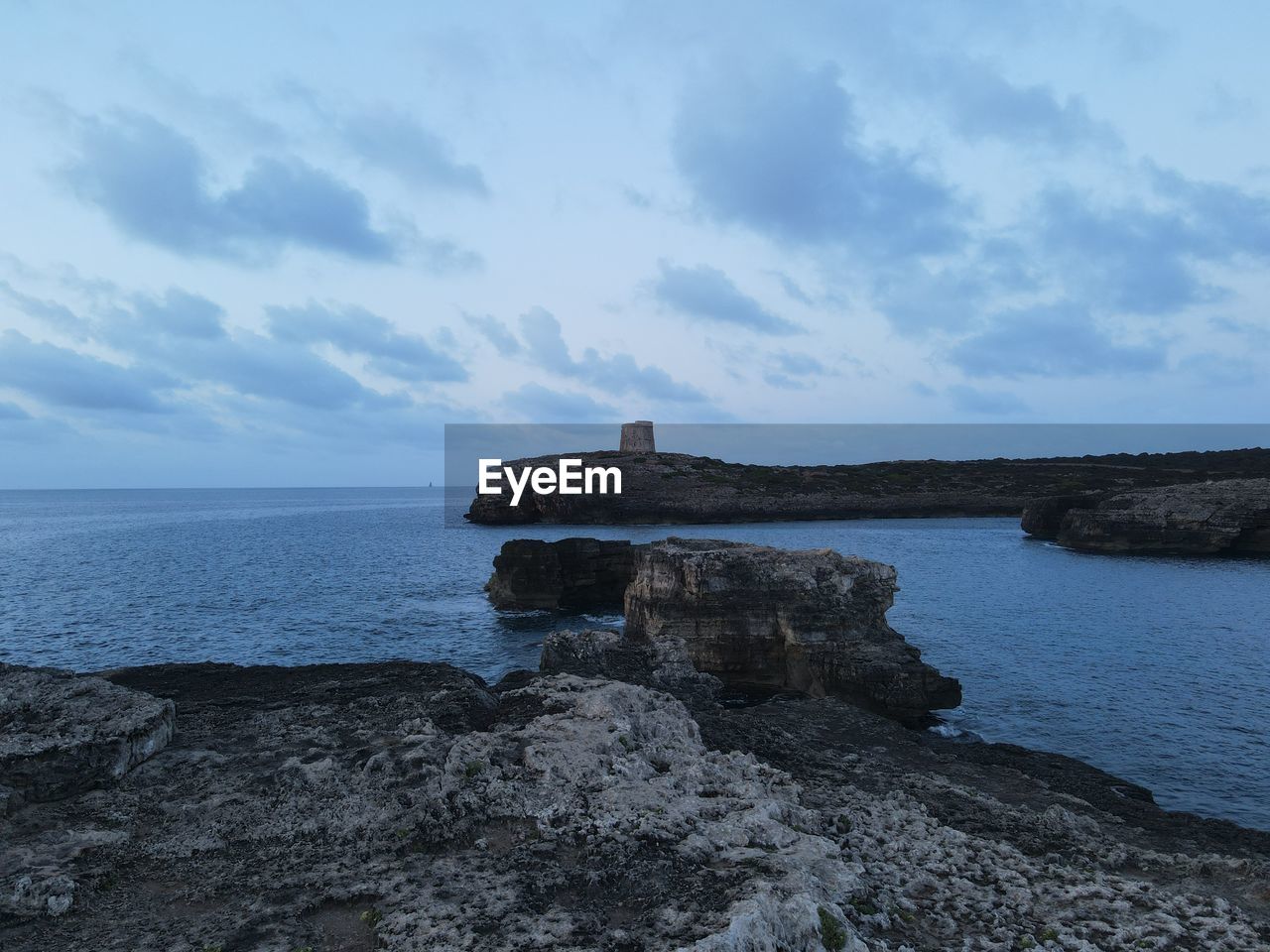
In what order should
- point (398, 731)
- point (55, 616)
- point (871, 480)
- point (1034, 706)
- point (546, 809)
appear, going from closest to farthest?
point (546, 809) < point (398, 731) < point (1034, 706) < point (55, 616) < point (871, 480)

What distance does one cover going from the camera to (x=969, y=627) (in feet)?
131

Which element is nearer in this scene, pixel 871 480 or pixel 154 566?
pixel 154 566

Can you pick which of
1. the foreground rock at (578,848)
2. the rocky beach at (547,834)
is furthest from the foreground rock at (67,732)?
the foreground rock at (578,848)

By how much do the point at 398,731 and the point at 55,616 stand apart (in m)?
43.8

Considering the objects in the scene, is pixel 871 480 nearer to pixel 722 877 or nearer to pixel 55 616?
pixel 55 616

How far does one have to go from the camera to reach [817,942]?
749 centimetres

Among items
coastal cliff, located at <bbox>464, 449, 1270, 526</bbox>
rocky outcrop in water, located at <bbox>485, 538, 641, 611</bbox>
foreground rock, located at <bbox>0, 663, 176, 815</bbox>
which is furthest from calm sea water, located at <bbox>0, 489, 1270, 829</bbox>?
coastal cliff, located at <bbox>464, 449, 1270, 526</bbox>

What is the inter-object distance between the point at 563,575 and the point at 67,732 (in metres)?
36.9

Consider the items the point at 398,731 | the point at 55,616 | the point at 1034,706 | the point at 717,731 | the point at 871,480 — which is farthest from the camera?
the point at 871,480

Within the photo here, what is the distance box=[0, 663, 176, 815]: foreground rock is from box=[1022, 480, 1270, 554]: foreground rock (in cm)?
8721

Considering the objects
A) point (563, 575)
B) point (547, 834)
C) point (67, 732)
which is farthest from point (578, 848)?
point (563, 575)

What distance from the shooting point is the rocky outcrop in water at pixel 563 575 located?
157 ft

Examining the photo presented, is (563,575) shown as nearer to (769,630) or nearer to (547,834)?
(769,630)

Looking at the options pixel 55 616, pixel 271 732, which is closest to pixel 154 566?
pixel 55 616
